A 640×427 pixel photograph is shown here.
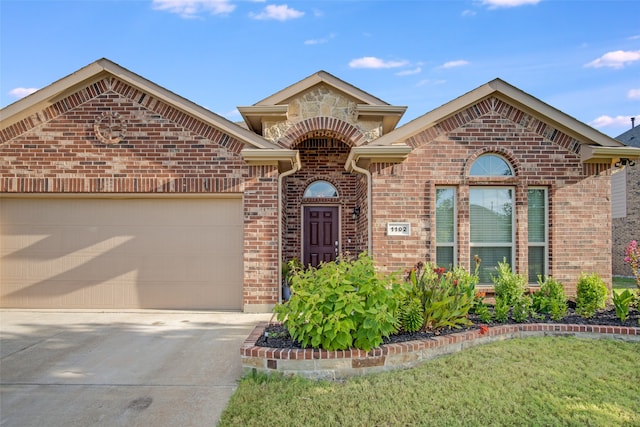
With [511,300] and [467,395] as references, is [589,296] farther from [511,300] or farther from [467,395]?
[467,395]

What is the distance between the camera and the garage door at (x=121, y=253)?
8.49 metres

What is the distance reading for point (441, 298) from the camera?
562cm

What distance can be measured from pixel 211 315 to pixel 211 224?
72.5 inches

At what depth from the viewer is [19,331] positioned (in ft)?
22.3

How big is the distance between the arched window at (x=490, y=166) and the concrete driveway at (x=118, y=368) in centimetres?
529

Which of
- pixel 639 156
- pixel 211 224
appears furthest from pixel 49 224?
pixel 639 156

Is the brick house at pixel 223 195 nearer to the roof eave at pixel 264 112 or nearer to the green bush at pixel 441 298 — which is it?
the roof eave at pixel 264 112

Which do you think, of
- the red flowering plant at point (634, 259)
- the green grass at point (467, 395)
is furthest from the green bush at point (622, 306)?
the green grass at point (467, 395)

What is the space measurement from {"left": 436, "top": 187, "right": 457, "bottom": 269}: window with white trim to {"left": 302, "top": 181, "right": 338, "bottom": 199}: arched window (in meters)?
3.17

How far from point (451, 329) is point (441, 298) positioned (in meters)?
0.44

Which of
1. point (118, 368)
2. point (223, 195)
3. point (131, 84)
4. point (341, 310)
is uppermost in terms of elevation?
point (131, 84)

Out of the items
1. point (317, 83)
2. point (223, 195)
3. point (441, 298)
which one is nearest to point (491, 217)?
point (441, 298)

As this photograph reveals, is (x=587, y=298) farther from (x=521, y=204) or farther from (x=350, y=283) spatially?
(x=350, y=283)

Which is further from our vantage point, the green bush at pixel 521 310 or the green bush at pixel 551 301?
the green bush at pixel 551 301
